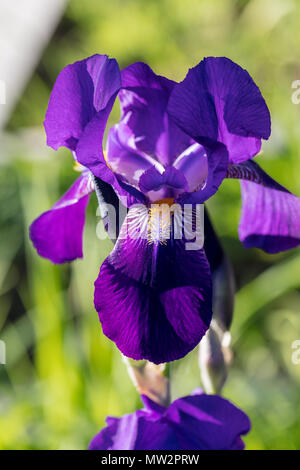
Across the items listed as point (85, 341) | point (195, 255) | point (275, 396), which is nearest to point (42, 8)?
point (85, 341)

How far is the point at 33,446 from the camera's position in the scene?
167 centimetres

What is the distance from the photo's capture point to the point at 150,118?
3.60 feet

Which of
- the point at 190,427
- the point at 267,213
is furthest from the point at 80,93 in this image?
the point at 190,427

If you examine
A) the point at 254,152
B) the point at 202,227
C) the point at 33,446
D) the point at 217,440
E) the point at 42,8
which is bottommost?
the point at 33,446

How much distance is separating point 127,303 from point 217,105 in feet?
1.23

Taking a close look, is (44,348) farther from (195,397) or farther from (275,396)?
(195,397)

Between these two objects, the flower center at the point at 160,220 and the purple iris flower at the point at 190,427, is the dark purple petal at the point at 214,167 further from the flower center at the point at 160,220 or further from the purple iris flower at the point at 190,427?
the purple iris flower at the point at 190,427

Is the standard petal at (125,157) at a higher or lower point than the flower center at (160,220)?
higher

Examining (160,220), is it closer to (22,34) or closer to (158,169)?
(158,169)

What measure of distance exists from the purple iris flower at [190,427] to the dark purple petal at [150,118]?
495 millimetres

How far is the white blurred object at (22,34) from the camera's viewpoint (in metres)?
3.90

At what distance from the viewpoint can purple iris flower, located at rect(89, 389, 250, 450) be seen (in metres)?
1.03

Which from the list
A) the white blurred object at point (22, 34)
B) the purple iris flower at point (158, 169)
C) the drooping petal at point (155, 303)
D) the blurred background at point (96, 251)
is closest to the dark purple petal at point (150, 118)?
the purple iris flower at point (158, 169)

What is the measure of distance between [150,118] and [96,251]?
0.94 metres
